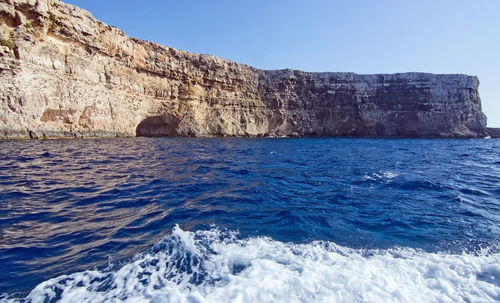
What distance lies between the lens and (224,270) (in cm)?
368

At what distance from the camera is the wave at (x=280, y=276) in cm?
310

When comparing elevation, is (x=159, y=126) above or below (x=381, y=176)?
above

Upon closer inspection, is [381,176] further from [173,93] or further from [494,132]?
[494,132]

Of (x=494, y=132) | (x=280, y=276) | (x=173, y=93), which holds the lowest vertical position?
(x=494, y=132)

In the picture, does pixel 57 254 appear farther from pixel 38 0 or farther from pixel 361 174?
pixel 38 0

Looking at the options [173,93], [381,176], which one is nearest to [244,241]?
[381,176]

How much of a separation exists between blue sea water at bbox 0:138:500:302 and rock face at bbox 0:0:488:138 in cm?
2235

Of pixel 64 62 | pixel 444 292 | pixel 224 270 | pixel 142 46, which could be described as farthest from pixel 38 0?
pixel 444 292

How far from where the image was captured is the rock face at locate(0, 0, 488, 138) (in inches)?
963

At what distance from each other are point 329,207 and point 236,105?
157 ft

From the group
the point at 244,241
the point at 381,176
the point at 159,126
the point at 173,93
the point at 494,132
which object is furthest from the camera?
the point at 494,132

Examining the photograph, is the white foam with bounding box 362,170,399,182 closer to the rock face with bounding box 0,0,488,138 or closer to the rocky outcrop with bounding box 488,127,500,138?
the rock face with bounding box 0,0,488,138

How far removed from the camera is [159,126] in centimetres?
4497

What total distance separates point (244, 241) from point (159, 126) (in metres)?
43.8
